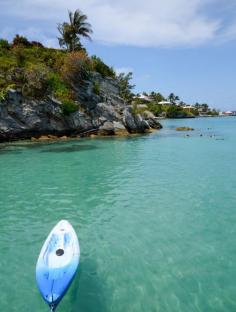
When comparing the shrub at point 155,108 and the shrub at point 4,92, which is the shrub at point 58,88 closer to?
the shrub at point 4,92

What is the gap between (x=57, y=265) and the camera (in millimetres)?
7367

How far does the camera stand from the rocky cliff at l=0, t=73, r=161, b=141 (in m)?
38.6

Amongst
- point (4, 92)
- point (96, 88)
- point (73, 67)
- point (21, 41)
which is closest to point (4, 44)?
point (21, 41)

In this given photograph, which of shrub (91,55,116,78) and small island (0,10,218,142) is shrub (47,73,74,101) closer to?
small island (0,10,218,142)

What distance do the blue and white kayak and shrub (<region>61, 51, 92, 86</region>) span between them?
139ft

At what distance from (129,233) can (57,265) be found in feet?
13.5

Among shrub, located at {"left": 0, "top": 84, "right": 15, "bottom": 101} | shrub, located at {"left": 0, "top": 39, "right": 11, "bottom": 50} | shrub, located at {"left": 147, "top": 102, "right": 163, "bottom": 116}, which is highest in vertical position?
shrub, located at {"left": 0, "top": 39, "right": 11, "bottom": 50}

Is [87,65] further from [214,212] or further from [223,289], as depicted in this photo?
[223,289]

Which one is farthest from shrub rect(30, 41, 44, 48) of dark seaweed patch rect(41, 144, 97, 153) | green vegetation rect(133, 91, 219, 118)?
green vegetation rect(133, 91, 219, 118)

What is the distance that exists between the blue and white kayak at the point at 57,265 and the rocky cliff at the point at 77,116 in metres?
31.5

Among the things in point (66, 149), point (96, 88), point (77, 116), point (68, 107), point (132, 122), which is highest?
point (96, 88)

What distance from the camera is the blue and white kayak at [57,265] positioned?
6586 millimetres

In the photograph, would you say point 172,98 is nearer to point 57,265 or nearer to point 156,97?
point 156,97

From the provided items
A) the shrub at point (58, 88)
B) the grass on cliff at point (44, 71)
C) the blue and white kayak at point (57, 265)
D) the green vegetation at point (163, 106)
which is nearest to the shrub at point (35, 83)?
the grass on cliff at point (44, 71)
